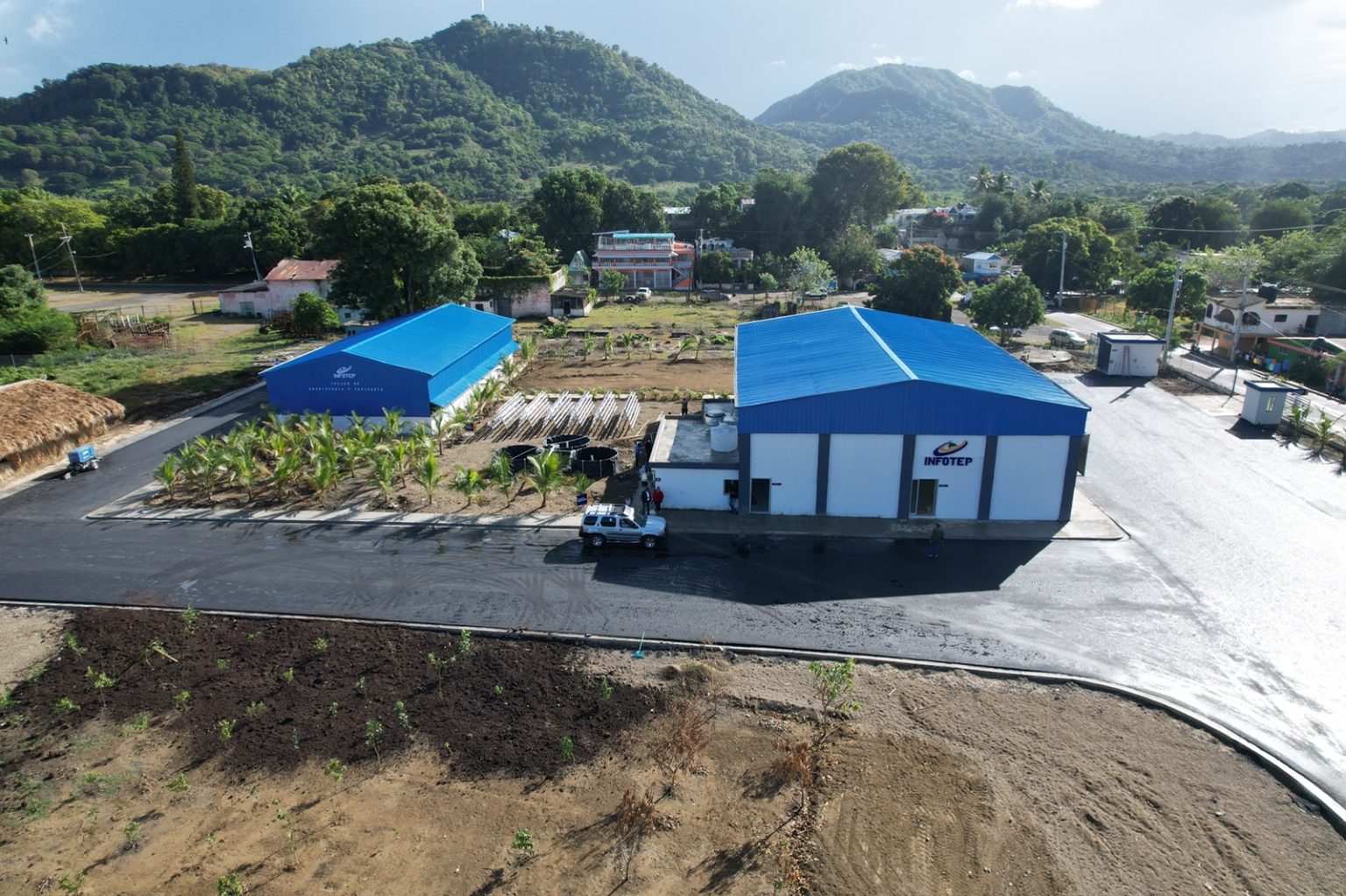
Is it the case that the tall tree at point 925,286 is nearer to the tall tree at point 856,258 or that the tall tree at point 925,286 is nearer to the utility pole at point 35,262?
the tall tree at point 856,258

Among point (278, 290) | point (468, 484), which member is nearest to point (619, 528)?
point (468, 484)

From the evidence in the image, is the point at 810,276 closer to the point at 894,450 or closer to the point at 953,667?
the point at 894,450

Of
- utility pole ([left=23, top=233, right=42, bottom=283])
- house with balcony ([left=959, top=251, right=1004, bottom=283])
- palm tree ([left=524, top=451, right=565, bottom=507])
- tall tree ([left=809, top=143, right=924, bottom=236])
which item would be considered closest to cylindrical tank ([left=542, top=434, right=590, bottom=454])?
palm tree ([left=524, top=451, right=565, bottom=507])

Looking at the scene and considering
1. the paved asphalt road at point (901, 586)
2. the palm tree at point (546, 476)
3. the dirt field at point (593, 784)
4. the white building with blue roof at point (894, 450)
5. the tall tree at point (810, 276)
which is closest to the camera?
the dirt field at point (593, 784)

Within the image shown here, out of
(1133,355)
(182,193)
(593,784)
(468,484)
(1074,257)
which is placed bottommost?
(593,784)

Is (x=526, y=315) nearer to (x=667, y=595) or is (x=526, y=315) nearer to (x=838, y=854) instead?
(x=667, y=595)

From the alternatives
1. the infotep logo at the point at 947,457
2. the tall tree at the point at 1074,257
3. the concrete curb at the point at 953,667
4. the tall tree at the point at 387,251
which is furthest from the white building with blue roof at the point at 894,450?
the tall tree at the point at 1074,257

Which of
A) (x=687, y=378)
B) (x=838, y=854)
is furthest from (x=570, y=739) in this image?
(x=687, y=378)

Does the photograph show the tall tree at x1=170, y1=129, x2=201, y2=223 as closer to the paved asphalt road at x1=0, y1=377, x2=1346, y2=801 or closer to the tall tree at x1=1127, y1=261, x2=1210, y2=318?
the paved asphalt road at x1=0, y1=377, x2=1346, y2=801
